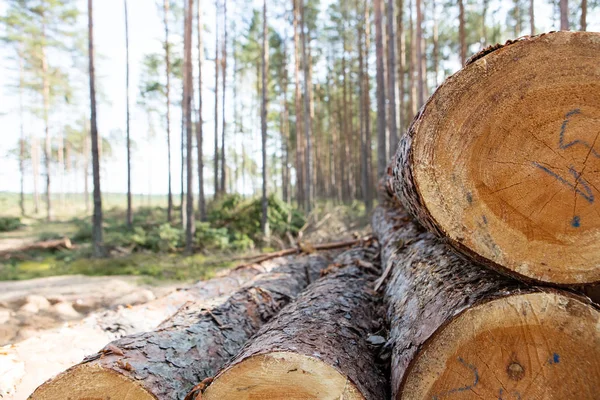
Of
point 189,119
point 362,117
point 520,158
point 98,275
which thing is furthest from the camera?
point 362,117

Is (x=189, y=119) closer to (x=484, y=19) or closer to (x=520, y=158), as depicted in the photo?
(x=520, y=158)

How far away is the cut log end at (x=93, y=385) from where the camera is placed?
182 centimetres

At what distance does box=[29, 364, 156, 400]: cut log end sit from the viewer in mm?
1824

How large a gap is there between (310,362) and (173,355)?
0.99 meters

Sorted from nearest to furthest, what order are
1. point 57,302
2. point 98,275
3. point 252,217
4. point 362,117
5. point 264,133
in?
point 57,302, point 98,275, point 264,133, point 252,217, point 362,117

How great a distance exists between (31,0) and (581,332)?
84.9 ft

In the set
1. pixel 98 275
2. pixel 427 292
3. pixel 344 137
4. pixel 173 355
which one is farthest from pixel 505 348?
pixel 344 137

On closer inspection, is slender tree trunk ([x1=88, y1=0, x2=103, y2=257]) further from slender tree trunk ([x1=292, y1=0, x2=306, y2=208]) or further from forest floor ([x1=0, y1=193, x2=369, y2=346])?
slender tree trunk ([x1=292, y1=0, x2=306, y2=208])

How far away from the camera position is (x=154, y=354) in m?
2.13

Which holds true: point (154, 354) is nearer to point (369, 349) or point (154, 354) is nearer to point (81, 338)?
point (369, 349)

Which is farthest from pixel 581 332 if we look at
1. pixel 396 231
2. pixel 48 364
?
pixel 48 364

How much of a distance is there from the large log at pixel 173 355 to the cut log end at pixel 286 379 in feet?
1.59

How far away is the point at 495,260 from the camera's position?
1.58m

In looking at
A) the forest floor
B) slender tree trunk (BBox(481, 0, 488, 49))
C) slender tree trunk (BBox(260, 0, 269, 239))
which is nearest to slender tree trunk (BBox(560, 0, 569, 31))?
the forest floor
